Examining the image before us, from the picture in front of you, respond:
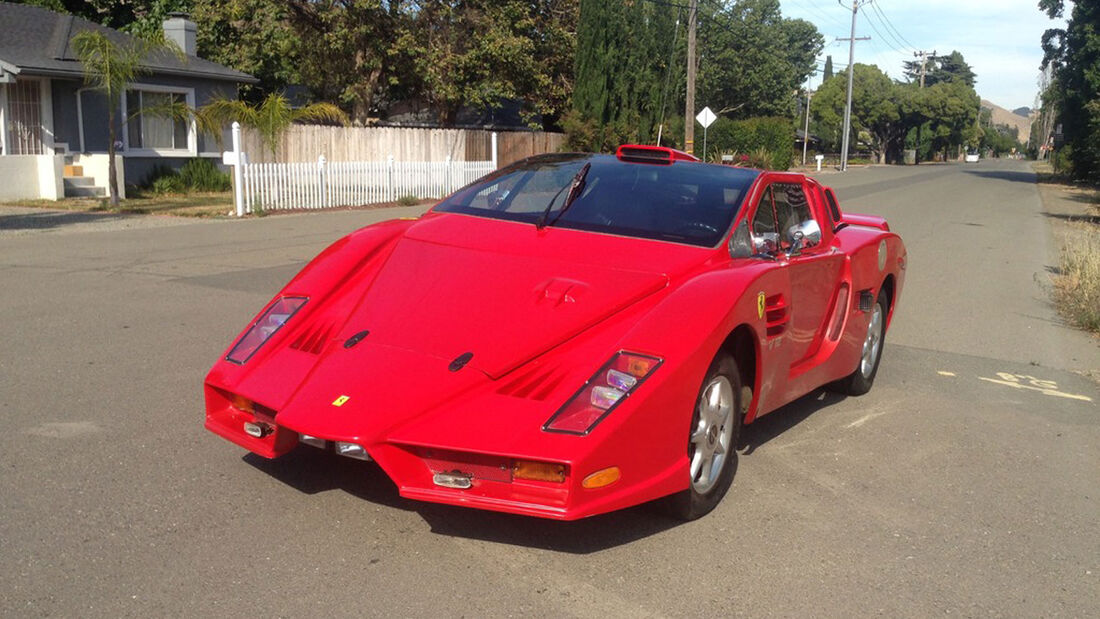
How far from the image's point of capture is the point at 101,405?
220 inches

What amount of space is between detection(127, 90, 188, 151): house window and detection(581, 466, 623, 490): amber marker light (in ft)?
76.0

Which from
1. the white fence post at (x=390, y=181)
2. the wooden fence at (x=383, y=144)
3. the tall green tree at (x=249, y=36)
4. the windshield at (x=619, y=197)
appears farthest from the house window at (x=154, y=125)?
the windshield at (x=619, y=197)

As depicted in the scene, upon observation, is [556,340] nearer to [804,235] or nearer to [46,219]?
[804,235]

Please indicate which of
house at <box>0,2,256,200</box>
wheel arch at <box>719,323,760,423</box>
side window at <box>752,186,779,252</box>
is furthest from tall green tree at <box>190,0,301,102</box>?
wheel arch at <box>719,323,760,423</box>

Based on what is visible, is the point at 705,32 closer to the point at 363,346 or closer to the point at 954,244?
the point at 954,244

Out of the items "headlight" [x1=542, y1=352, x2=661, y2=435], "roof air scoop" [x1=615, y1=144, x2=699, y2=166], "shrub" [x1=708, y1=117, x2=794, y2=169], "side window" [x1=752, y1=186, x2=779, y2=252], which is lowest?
"headlight" [x1=542, y1=352, x2=661, y2=435]

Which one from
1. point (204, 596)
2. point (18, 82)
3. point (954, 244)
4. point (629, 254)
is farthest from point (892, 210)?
point (204, 596)

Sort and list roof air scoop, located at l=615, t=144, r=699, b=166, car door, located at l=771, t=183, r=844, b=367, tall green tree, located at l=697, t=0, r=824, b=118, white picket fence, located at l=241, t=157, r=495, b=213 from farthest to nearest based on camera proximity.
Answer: tall green tree, located at l=697, t=0, r=824, b=118, white picket fence, located at l=241, t=157, r=495, b=213, roof air scoop, located at l=615, t=144, r=699, b=166, car door, located at l=771, t=183, r=844, b=367

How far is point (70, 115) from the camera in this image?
2319 cm

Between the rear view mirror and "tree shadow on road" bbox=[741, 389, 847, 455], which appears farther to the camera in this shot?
"tree shadow on road" bbox=[741, 389, 847, 455]

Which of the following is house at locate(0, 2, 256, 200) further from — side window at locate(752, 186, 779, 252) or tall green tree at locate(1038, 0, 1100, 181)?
tall green tree at locate(1038, 0, 1100, 181)

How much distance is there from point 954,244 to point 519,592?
53.5 ft

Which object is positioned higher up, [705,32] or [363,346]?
[705,32]

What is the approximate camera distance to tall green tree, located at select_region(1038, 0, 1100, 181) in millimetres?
38969
